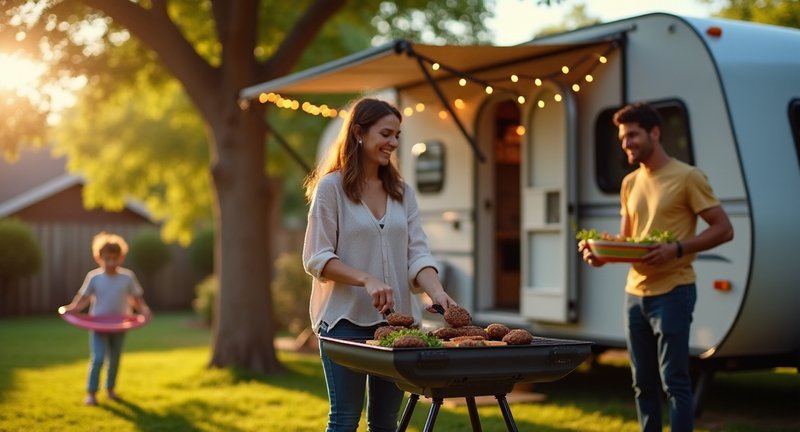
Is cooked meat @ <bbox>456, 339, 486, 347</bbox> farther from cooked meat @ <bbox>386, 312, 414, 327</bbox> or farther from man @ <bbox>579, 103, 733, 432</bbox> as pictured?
man @ <bbox>579, 103, 733, 432</bbox>

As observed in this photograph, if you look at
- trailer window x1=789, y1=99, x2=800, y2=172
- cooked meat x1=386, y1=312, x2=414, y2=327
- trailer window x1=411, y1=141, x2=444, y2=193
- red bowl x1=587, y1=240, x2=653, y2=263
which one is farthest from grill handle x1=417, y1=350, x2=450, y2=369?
trailer window x1=411, y1=141, x2=444, y2=193

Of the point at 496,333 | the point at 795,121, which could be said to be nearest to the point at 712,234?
the point at 496,333

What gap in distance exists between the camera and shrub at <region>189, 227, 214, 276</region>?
2291 centimetres

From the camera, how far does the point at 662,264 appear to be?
19.0 ft

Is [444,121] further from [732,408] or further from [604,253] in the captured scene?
[604,253]

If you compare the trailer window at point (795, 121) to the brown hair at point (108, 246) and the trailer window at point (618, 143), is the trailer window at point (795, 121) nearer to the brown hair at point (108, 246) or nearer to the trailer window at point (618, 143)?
the trailer window at point (618, 143)

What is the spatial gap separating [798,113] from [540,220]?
7.20 feet

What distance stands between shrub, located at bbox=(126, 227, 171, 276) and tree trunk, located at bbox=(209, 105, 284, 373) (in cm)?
1156

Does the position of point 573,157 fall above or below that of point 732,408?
above

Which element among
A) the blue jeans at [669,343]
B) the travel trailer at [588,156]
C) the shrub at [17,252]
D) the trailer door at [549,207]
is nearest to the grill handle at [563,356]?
the blue jeans at [669,343]

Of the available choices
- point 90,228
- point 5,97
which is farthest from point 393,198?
point 90,228

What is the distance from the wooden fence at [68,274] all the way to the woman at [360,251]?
1569cm

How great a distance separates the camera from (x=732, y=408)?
339 inches

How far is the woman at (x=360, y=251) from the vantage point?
4.56 m
